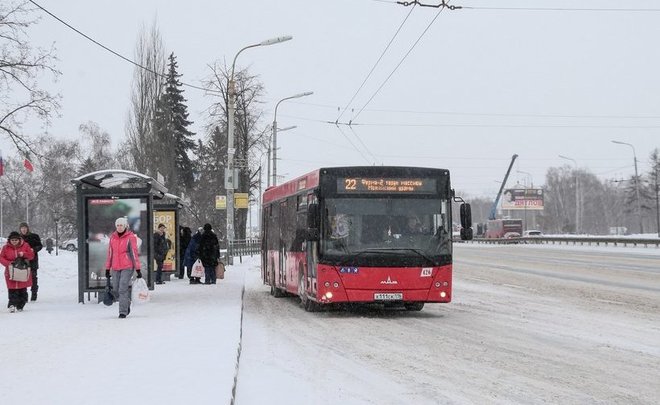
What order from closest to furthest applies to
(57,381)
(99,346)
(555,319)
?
1. (57,381)
2. (99,346)
3. (555,319)

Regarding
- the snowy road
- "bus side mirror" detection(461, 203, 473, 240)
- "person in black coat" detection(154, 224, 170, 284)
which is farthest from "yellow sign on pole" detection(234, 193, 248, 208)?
"bus side mirror" detection(461, 203, 473, 240)

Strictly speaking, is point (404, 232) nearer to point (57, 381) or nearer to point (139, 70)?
point (57, 381)

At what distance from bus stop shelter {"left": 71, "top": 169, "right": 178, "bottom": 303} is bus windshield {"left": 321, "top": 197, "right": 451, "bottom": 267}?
4246mm

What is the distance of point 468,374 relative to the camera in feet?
30.0

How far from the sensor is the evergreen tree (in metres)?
56.5

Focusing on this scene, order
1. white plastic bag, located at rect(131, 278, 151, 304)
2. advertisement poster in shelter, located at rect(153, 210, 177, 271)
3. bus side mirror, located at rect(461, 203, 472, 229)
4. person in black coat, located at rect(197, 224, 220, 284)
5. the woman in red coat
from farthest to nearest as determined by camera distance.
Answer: advertisement poster in shelter, located at rect(153, 210, 177, 271) → person in black coat, located at rect(197, 224, 220, 284) → the woman in red coat → bus side mirror, located at rect(461, 203, 472, 229) → white plastic bag, located at rect(131, 278, 151, 304)

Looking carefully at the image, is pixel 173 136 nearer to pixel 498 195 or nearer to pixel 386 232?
pixel 386 232

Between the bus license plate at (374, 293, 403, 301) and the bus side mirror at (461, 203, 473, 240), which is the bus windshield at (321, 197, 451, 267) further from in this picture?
the bus license plate at (374, 293, 403, 301)

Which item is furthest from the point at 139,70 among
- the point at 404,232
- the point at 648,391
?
the point at 648,391

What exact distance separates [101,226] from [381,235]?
5.89 meters

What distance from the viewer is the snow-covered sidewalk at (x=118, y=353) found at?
712cm

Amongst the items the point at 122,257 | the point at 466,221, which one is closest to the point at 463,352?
the point at 466,221

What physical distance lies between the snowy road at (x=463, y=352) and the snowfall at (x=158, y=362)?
51 mm

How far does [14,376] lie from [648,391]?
577 centimetres
